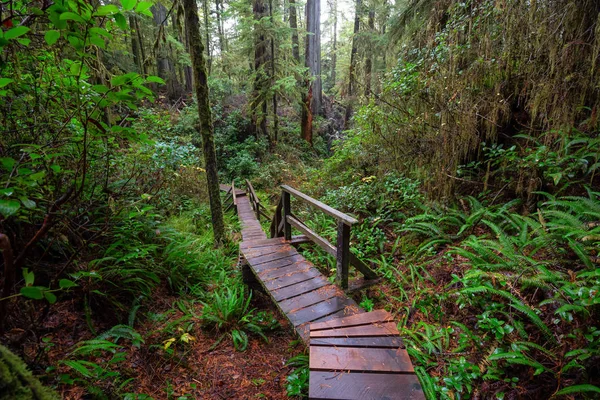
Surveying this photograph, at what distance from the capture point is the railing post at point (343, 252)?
141 inches

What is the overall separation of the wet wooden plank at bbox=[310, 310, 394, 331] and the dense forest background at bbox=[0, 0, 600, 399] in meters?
0.55

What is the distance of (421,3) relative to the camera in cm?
630

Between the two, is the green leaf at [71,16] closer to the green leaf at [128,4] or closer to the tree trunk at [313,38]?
the green leaf at [128,4]

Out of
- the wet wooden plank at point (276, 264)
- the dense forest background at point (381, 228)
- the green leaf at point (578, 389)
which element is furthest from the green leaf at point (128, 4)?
the green leaf at point (578, 389)

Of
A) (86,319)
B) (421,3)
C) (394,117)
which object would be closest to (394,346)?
(86,319)

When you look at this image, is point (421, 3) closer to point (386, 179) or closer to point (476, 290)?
point (386, 179)

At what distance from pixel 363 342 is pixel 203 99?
4.98m

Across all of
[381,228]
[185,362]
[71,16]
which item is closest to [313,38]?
[381,228]

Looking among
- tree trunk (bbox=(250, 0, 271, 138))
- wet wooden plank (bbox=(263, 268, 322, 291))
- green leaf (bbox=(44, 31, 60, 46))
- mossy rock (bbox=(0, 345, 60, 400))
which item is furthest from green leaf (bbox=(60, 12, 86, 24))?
tree trunk (bbox=(250, 0, 271, 138))

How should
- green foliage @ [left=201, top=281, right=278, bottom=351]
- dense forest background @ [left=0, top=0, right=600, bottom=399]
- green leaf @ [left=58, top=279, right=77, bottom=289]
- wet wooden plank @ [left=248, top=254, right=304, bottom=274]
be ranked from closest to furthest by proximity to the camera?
green leaf @ [left=58, top=279, right=77, bottom=289] → dense forest background @ [left=0, top=0, right=600, bottom=399] → green foliage @ [left=201, top=281, right=278, bottom=351] → wet wooden plank @ [left=248, top=254, right=304, bottom=274]

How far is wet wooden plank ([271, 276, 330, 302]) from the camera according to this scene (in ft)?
12.0

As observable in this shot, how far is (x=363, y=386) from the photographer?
2279 millimetres

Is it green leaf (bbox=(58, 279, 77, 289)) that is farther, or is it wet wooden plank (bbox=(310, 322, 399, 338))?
wet wooden plank (bbox=(310, 322, 399, 338))

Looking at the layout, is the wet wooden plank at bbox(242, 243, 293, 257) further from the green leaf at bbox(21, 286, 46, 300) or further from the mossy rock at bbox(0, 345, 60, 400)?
the mossy rock at bbox(0, 345, 60, 400)
